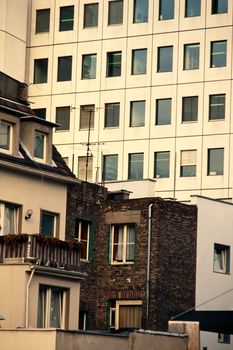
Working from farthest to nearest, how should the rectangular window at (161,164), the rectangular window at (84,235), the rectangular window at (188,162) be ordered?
the rectangular window at (161,164), the rectangular window at (188,162), the rectangular window at (84,235)

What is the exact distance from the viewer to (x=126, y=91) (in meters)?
107

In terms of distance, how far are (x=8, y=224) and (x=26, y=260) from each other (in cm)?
394

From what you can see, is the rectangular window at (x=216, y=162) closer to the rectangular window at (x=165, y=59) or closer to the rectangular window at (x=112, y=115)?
the rectangular window at (x=165, y=59)

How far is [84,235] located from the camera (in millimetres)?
67812

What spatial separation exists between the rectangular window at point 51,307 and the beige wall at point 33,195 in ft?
10.4

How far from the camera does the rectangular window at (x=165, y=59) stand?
106 m

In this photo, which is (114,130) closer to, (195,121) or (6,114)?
(195,121)

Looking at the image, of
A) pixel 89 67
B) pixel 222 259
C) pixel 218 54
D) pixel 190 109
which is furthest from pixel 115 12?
pixel 222 259

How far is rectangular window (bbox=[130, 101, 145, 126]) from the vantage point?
106562 mm

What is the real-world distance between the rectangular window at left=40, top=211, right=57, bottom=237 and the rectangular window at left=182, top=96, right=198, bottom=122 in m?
42.0

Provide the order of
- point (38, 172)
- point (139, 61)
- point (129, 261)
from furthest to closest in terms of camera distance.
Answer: point (139, 61), point (129, 261), point (38, 172)

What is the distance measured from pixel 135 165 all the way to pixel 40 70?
427 inches

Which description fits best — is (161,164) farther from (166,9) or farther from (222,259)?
(222,259)

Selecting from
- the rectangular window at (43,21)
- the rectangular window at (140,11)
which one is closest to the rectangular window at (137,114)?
the rectangular window at (140,11)
